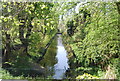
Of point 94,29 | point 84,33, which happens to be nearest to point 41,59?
point 84,33

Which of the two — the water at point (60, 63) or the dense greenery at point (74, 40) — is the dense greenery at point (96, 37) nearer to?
the dense greenery at point (74, 40)

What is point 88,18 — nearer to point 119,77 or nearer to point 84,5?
point 84,5

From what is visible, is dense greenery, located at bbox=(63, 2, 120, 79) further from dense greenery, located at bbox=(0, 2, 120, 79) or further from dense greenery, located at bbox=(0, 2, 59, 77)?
dense greenery, located at bbox=(0, 2, 59, 77)

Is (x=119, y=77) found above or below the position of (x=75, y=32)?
below

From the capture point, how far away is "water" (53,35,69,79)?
3.71 m

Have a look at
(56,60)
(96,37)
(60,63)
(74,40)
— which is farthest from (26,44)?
(96,37)

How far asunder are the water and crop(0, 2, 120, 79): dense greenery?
0.32ft

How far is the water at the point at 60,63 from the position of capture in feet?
12.2

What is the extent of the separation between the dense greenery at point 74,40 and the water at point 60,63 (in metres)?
0.10

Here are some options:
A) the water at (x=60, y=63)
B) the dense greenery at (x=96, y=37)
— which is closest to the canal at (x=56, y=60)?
the water at (x=60, y=63)

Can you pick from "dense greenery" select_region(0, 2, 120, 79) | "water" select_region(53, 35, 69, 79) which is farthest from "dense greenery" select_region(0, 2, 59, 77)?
"water" select_region(53, 35, 69, 79)

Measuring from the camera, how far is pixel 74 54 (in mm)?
3768

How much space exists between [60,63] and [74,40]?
0.62 metres

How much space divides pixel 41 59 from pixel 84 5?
5.15 ft
